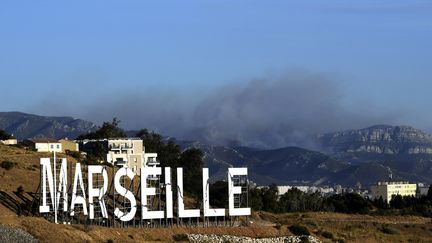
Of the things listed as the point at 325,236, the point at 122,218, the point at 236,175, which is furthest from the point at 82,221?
the point at 325,236

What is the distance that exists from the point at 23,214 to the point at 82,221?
207 inches

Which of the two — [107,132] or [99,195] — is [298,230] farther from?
[107,132]

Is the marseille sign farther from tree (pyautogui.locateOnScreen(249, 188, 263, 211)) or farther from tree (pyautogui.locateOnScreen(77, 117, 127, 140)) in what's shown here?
tree (pyautogui.locateOnScreen(77, 117, 127, 140))

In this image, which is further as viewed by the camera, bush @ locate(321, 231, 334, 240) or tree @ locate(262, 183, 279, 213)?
tree @ locate(262, 183, 279, 213)

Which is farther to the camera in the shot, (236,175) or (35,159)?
(35,159)

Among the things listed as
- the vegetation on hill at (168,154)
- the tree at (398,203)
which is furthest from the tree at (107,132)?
the tree at (398,203)

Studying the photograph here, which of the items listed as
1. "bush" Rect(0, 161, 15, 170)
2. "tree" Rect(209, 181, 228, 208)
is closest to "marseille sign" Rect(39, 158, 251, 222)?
"bush" Rect(0, 161, 15, 170)

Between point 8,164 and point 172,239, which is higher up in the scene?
point 8,164

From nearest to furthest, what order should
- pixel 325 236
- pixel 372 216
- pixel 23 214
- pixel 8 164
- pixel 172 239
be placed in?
pixel 172 239, pixel 23 214, pixel 325 236, pixel 8 164, pixel 372 216

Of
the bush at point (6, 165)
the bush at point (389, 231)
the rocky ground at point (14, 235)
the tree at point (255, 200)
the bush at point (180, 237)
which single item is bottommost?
the bush at point (389, 231)

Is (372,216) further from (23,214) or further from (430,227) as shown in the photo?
(23,214)

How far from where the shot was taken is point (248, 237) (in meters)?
91.7

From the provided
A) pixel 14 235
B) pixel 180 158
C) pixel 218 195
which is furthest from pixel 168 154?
pixel 14 235

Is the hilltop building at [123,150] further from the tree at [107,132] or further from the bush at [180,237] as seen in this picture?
the bush at [180,237]
